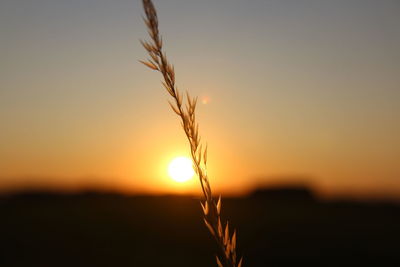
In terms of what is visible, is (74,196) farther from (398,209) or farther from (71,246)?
(398,209)

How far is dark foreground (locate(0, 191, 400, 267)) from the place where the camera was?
12688mm

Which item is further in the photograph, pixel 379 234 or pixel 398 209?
pixel 398 209

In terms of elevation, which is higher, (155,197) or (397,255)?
(155,197)

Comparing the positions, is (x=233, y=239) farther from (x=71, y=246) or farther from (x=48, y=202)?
(x=48, y=202)

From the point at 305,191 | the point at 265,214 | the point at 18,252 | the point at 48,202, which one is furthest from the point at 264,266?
the point at 305,191

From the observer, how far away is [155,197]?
21.1 meters

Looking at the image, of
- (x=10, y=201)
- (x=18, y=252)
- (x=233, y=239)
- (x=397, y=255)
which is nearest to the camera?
(x=233, y=239)

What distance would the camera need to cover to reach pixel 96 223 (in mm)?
16891

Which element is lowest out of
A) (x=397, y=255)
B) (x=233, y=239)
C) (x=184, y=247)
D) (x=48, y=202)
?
(x=397, y=255)

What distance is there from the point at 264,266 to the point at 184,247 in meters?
2.81

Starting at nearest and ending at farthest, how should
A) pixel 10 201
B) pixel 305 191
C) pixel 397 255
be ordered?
1. pixel 397 255
2. pixel 10 201
3. pixel 305 191

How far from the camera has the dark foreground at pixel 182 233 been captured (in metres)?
12.7

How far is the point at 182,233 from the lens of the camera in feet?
51.9

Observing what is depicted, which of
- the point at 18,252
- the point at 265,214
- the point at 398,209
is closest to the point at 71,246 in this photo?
the point at 18,252
